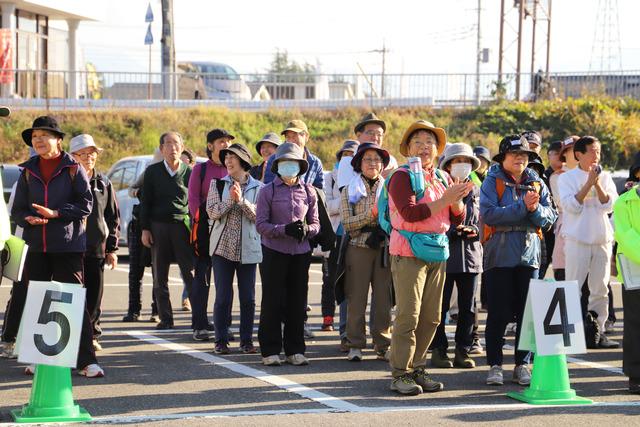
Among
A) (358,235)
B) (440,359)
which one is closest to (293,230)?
(358,235)

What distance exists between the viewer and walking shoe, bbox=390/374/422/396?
8.89 metres

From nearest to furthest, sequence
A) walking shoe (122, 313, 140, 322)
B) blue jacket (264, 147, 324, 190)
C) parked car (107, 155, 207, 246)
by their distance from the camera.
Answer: blue jacket (264, 147, 324, 190)
walking shoe (122, 313, 140, 322)
parked car (107, 155, 207, 246)

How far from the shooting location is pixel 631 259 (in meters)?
9.22

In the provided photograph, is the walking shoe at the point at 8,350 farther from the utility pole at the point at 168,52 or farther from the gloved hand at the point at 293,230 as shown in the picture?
the utility pole at the point at 168,52

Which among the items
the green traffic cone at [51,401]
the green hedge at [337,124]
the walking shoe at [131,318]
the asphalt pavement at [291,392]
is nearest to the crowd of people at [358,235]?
the asphalt pavement at [291,392]

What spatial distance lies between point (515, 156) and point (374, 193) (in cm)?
164

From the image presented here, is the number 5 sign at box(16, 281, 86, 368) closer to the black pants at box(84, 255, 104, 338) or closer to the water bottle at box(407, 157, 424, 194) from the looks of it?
the black pants at box(84, 255, 104, 338)

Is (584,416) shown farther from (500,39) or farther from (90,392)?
(500,39)

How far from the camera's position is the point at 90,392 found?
351 inches

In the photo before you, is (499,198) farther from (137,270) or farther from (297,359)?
(137,270)

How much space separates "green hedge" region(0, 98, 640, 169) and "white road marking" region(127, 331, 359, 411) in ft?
72.2

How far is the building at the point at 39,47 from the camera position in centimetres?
3666

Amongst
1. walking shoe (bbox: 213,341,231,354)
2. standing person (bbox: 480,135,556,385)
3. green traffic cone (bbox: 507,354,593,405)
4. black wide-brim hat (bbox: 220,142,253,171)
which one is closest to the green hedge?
black wide-brim hat (bbox: 220,142,253,171)

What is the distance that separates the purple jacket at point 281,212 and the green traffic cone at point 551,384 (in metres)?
2.58
